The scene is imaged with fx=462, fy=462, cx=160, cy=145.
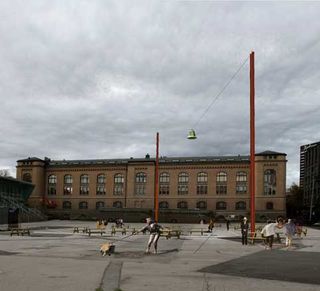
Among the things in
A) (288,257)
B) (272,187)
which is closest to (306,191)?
(272,187)

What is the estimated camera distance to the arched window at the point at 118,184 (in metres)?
115

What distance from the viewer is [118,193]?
115 m

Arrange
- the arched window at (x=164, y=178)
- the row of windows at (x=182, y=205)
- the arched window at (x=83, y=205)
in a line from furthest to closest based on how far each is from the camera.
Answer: the arched window at (x=83, y=205) → the arched window at (x=164, y=178) → the row of windows at (x=182, y=205)

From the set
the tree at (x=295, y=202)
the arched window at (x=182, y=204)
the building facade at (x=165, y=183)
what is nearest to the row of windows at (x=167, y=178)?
the building facade at (x=165, y=183)

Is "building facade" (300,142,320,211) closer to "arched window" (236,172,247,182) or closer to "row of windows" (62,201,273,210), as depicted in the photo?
"arched window" (236,172,247,182)

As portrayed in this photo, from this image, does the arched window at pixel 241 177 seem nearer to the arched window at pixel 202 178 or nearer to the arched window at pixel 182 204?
the arched window at pixel 202 178

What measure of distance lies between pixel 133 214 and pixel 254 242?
7170 cm

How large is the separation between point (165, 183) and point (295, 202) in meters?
49.0

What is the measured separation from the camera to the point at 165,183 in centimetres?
11338

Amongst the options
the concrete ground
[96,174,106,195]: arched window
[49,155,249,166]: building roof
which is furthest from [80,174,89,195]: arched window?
the concrete ground

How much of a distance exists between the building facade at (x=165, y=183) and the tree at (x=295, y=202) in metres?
23.9

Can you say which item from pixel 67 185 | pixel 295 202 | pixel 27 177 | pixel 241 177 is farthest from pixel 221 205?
pixel 27 177

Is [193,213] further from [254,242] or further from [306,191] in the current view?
[254,242]

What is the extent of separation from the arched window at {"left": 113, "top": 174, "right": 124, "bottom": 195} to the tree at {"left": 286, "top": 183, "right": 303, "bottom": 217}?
1864 inches
